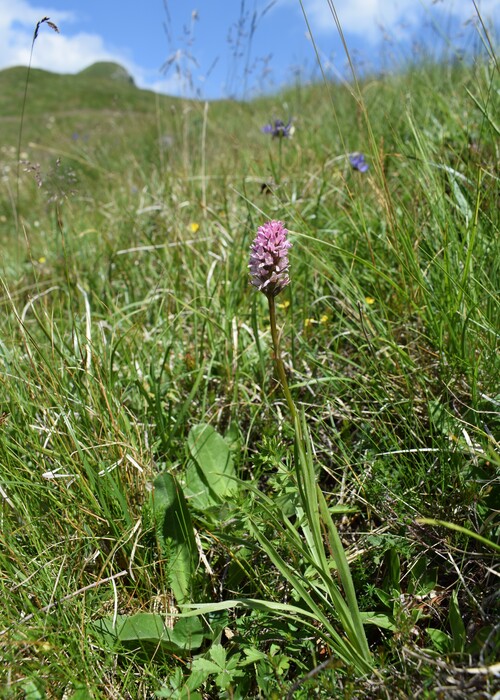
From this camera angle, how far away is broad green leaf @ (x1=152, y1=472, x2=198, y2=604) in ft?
4.15

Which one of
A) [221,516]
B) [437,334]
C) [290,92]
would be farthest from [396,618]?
[290,92]

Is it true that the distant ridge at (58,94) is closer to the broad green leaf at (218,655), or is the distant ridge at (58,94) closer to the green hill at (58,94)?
the green hill at (58,94)

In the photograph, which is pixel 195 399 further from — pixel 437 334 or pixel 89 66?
pixel 89 66

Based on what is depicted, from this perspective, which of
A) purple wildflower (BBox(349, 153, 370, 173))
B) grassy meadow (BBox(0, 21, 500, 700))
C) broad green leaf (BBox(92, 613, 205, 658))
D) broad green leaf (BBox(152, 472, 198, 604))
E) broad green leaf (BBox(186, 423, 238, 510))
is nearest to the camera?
grassy meadow (BBox(0, 21, 500, 700))

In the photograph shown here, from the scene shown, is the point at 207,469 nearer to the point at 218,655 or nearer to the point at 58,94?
the point at 218,655

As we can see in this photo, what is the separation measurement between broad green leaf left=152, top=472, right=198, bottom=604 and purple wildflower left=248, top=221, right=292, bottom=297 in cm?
52

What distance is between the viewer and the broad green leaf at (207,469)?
4.72 ft

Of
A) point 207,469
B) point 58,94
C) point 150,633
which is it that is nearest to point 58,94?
point 58,94

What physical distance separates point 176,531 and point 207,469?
0.21m

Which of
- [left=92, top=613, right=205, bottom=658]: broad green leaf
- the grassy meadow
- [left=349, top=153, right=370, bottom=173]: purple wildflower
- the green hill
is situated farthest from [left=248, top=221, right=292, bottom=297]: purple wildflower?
the green hill

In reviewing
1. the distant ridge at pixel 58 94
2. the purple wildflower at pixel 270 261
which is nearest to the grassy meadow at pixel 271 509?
the purple wildflower at pixel 270 261

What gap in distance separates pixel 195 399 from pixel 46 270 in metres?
1.68

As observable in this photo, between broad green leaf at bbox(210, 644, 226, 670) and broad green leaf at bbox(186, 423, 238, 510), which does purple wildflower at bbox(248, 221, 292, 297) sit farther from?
broad green leaf at bbox(210, 644, 226, 670)

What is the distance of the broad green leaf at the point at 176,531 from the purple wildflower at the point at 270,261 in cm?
52
